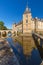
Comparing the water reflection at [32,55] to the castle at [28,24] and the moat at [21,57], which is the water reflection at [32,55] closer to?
the moat at [21,57]

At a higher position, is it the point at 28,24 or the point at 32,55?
the point at 28,24

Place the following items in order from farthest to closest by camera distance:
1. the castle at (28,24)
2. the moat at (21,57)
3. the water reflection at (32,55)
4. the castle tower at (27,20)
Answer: the castle at (28,24), the castle tower at (27,20), the water reflection at (32,55), the moat at (21,57)

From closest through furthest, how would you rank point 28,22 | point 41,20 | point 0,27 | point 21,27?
point 28,22, point 21,27, point 41,20, point 0,27

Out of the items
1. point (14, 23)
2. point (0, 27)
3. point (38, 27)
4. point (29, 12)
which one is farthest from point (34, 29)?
point (0, 27)

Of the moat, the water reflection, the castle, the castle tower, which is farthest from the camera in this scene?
the castle

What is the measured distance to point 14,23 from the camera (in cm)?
8106

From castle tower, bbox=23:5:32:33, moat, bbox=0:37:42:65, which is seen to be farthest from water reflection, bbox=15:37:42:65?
castle tower, bbox=23:5:32:33

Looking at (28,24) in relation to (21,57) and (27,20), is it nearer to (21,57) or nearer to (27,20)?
(27,20)

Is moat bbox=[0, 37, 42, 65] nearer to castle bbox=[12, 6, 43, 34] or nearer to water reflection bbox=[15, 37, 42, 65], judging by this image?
water reflection bbox=[15, 37, 42, 65]

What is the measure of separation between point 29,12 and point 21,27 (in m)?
10.6

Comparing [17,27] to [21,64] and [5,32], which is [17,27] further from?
[21,64]

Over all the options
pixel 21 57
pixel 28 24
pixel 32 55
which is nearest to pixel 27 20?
pixel 28 24

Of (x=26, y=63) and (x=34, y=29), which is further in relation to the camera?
(x=34, y=29)

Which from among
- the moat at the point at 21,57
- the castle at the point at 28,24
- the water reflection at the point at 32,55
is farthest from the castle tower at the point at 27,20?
the moat at the point at 21,57
